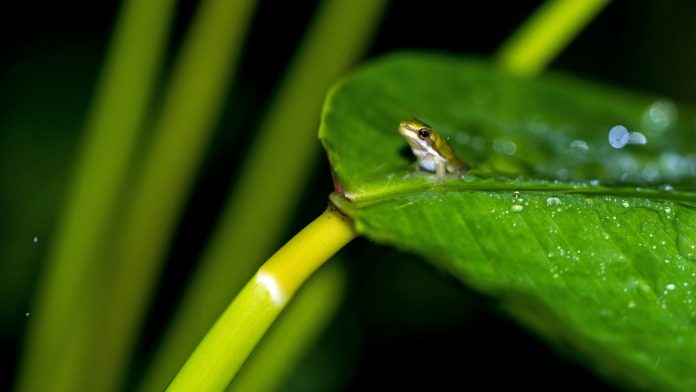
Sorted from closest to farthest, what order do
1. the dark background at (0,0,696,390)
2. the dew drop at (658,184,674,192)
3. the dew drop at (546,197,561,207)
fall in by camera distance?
the dew drop at (546,197,561,207) → the dew drop at (658,184,674,192) → the dark background at (0,0,696,390)

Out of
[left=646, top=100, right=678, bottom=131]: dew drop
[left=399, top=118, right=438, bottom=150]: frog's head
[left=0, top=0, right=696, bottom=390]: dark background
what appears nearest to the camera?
[left=399, top=118, right=438, bottom=150]: frog's head

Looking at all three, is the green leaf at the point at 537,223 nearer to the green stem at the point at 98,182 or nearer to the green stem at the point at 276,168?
the green stem at the point at 276,168

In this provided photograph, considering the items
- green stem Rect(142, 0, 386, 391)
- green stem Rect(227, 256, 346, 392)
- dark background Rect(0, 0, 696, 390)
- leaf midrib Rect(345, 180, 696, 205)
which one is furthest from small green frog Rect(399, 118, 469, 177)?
dark background Rect(0, 0, 696, 390)

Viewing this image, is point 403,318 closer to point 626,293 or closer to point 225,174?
point 225,174

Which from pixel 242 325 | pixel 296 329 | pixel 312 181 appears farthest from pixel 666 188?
pixel 312 181

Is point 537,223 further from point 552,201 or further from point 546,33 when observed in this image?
point 546,33

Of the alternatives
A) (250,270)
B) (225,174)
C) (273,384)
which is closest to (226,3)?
(250,270)

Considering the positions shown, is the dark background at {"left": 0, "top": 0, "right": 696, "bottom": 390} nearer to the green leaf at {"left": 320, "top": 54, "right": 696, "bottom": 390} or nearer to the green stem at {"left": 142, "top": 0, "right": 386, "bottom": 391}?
the green stem at {"left": 142, "top": 0, "right": 386, "bottom": 391}
